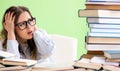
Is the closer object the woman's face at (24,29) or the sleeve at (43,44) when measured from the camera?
the woman's face at (24,29)

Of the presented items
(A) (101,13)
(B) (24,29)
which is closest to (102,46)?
(A) (101,13)

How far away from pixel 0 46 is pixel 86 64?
3.70 feet

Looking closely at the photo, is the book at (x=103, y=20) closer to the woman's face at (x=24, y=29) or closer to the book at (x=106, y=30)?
the book at (x=106, y=30)

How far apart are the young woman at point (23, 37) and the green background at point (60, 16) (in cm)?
97

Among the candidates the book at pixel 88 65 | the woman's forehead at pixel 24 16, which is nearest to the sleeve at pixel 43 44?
the woman's forehead at pixel 24 16

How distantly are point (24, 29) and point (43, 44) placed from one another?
266 mm

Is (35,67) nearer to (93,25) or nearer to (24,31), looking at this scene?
(93,25)

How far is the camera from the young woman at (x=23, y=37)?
6.44ft

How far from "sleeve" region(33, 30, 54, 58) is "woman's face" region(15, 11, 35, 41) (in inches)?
3.2

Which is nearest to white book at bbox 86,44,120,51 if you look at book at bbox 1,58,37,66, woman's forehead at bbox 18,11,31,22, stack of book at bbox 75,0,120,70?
stack of book at bbox 75,0,120,70

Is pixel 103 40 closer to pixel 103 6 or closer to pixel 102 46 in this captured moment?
pixel 102 46

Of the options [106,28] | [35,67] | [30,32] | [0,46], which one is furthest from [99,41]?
[0,46]

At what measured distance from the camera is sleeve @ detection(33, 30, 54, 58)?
2104 millimetres

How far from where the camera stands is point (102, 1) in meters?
1.05
